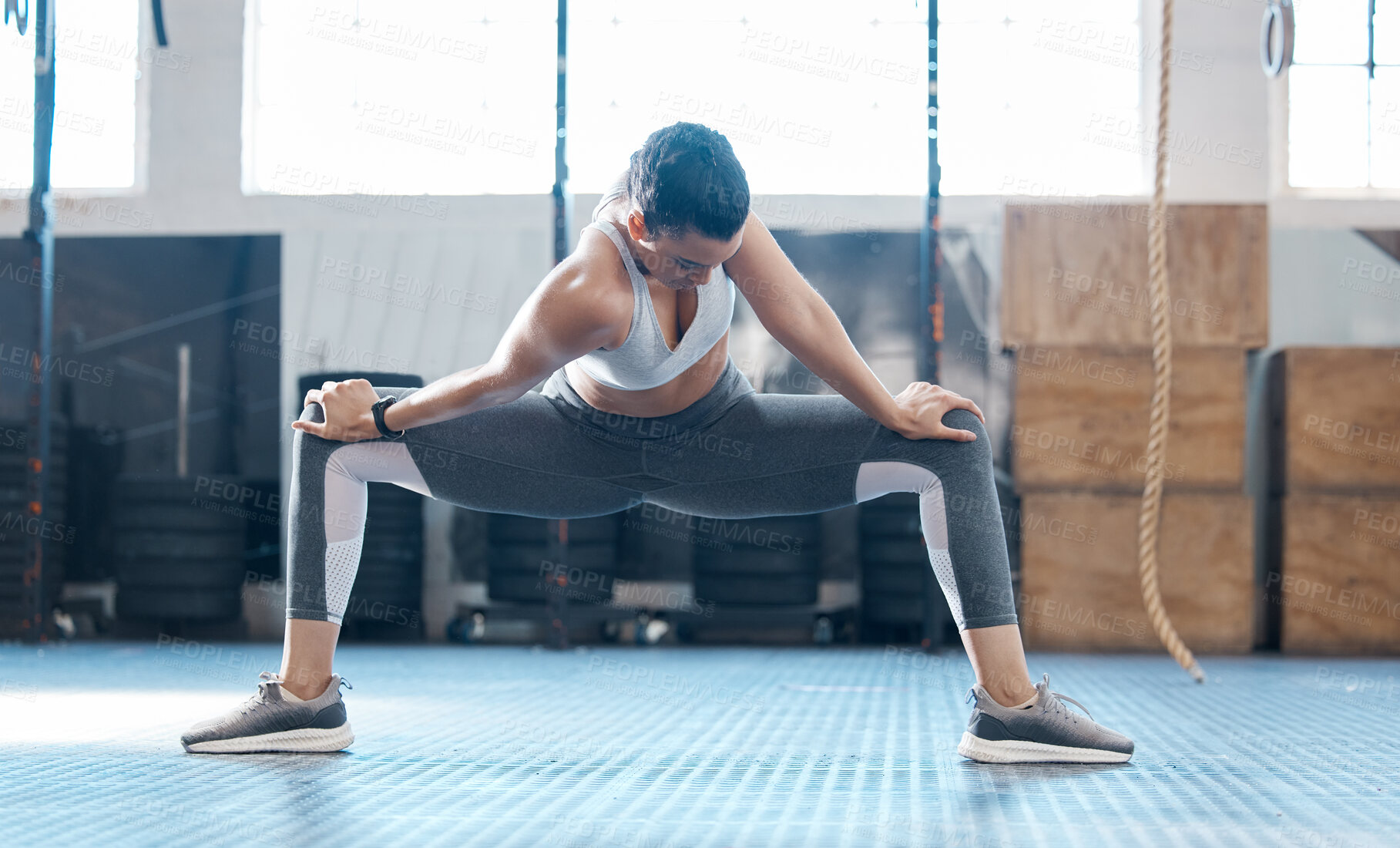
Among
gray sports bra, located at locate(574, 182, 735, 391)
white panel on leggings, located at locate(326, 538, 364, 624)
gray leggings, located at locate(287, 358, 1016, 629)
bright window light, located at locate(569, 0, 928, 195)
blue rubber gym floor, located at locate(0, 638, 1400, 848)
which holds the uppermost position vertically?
bright window light, located at locate(569, 0, 928, 195)

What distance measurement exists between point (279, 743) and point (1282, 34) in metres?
3.19

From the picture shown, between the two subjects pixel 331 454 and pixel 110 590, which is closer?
pixel 331 454

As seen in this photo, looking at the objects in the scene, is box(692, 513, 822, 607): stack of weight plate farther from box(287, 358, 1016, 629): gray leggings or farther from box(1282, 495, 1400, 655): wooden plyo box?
box(287, 358, 1016, 629): gray leggings

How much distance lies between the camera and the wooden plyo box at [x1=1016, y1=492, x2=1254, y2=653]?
4.37m

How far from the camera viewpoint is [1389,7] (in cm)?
523

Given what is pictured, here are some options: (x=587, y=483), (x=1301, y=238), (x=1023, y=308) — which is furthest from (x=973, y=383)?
(x=587, y=483)

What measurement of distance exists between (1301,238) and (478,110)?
3761mm

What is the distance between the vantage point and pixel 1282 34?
129 inches

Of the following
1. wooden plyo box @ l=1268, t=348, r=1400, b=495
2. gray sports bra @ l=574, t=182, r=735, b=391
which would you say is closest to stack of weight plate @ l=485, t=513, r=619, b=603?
wooden plyo box @ l=1268, t=348, r=1400, b=495

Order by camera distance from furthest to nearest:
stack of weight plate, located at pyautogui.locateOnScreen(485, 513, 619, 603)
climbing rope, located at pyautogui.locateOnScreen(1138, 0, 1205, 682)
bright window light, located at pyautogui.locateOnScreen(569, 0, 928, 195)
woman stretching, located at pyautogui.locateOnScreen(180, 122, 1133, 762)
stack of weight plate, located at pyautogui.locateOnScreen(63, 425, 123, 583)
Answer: bright window light, located at pyautogui.locateOnScreen(569, 0, 928, 195) → stack of weight plate, located at pyautogui.locateOnScreen(63, 425, 123, 583) → stack of weight plate, located at pyautogui.locateOnScreen(485, 513, 619, 603) → climbing rope, located at pyautogui.locateOnScreen(1138, 0, 1205, 682) → woman stretching, located at pyautogui.locateOnScreen(180, 122, 1133, 762)

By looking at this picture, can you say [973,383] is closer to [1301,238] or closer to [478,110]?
[1301,238]

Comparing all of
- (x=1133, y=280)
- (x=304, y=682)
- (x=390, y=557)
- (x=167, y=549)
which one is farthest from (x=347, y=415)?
(x=1133, y=280)

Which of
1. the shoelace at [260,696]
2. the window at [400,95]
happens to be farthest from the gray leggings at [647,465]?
the window at [400,95]

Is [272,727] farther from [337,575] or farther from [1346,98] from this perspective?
[1346,98]
